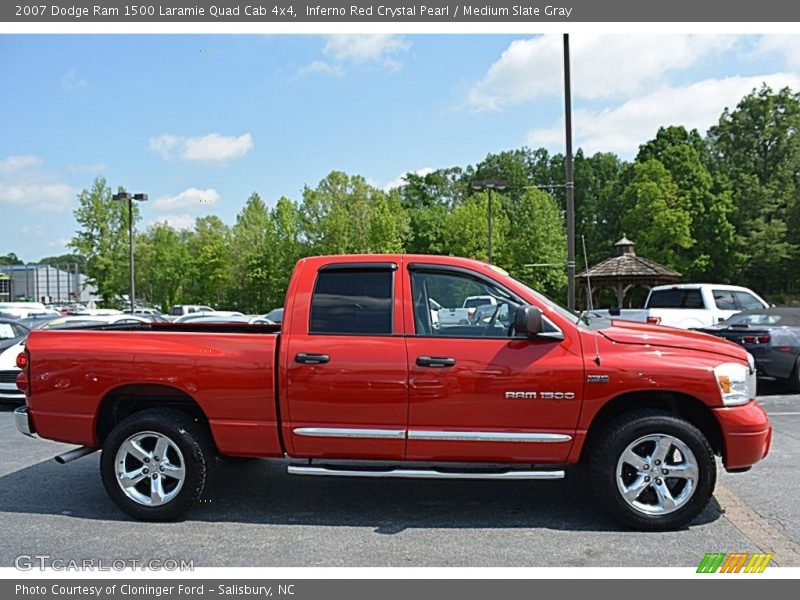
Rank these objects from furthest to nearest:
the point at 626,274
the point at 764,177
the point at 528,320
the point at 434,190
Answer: the point at 434,190
the point at 764,177
the point at 626,274
the point at 528,320

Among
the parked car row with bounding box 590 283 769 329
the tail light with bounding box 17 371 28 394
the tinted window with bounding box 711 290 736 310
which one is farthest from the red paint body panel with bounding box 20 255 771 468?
the tinted window with bounding box 711 290 736 310

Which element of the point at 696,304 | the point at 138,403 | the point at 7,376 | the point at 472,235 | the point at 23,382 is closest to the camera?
the point at 23,382

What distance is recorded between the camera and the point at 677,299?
15516 millimetres

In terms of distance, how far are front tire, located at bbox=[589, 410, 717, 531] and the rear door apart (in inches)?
58.7

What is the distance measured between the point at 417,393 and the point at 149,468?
7.10 feet

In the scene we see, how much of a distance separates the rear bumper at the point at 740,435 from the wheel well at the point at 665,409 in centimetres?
10

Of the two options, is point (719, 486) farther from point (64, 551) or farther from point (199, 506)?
point (64, 551)

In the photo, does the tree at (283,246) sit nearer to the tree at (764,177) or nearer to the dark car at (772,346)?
the tree at (764,177)

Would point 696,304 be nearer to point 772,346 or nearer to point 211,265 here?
point 772,346

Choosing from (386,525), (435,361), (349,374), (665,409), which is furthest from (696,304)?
(349,374)

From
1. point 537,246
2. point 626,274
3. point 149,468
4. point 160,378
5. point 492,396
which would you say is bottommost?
point 149,468

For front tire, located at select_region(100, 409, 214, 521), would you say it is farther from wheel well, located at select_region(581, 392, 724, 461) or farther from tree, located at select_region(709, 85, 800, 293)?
tree, located at select_region(709, 85, 800, 293)

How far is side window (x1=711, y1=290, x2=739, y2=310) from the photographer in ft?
49.9

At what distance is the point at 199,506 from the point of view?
5586 mm
